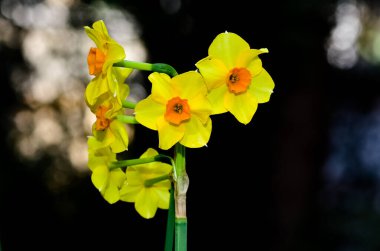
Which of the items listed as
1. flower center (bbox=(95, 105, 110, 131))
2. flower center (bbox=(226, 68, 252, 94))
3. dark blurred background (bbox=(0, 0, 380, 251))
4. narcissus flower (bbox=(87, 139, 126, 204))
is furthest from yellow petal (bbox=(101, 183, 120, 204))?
dark blurred background (bbox=(0, 0, 380, 251))

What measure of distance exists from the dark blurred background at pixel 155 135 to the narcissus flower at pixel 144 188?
2.06 m

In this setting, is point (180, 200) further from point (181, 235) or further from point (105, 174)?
point (105, 174)

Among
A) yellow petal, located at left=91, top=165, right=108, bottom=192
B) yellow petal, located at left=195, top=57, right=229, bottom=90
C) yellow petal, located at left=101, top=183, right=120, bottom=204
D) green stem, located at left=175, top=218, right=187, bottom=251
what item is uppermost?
yellow petal, located at left=195, top=57, right=229, bottom=90

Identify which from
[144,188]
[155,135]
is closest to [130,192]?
[144,188]

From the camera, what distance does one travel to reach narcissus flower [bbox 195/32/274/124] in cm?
62

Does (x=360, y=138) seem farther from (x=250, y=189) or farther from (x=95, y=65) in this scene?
(x=95, y=65)

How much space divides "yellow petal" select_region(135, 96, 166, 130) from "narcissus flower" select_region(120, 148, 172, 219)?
0.12 m

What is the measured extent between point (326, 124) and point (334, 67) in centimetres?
72

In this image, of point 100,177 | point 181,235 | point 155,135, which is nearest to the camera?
point 181,235

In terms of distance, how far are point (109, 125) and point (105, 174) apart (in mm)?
85

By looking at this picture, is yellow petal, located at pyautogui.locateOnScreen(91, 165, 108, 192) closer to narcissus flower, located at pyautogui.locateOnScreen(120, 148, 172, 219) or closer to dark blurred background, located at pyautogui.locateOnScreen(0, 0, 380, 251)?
narcissus flower, located at pyautogui.locateOnScreen(120, 148, 172, 219)

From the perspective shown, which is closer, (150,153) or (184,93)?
(184,93)

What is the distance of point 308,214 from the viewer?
125 inches

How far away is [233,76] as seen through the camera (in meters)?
0.64
